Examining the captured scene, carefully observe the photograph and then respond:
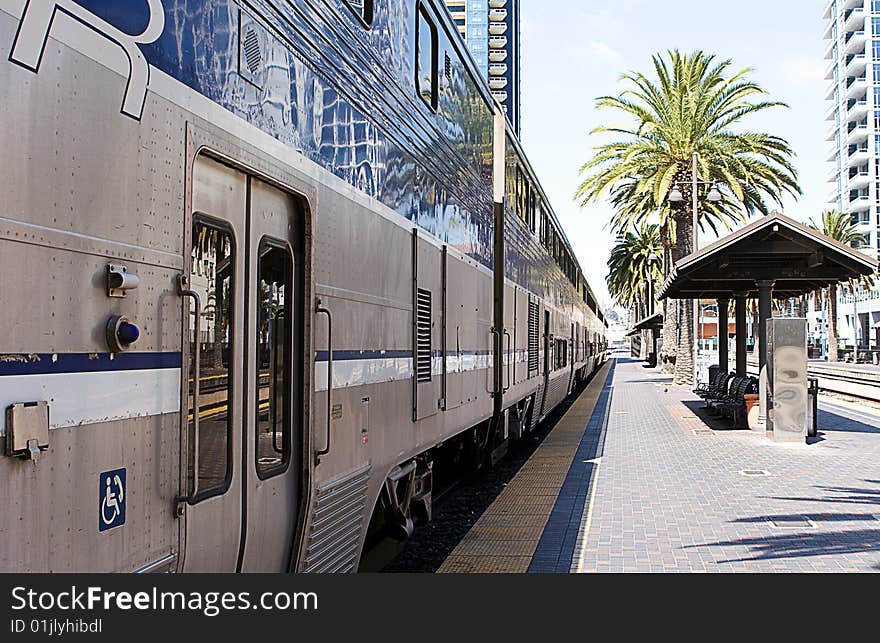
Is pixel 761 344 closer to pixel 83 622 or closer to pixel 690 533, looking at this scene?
pixel 690 533

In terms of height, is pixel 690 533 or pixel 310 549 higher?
pixel 310 549

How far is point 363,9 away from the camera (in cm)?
582

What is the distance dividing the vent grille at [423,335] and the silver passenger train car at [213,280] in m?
0.03

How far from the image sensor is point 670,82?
28594 millimetres

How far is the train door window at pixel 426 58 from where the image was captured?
7.40m

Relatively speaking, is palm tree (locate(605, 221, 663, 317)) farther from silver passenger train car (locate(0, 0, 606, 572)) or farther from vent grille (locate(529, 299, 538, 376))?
silver passenger train car (locate(0, 0, 606, 572))

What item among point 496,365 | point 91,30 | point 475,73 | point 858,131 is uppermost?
point 858,131

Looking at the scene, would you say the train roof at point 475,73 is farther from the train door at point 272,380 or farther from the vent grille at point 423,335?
the train door at point 272,380

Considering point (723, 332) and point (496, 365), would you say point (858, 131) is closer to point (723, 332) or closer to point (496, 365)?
point (723, 332)

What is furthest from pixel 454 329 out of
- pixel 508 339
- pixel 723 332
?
pixel 723 332

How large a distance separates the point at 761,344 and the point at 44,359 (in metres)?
16.1

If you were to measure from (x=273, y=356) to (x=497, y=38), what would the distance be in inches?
5573

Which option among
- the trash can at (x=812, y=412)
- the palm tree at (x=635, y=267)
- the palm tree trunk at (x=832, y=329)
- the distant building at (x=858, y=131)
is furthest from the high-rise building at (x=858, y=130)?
the trash can at (x=812, y=412)

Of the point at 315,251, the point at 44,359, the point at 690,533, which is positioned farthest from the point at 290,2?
the point at 690,533
